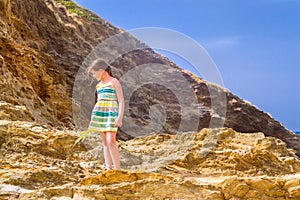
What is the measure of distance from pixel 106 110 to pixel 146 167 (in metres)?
3.23

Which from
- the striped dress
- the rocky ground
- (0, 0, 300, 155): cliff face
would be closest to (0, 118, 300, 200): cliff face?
the rocky ground

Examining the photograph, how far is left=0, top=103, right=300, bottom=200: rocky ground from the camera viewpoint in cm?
538

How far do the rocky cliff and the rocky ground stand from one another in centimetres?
1

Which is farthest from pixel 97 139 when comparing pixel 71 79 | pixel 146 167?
pixel 71 79

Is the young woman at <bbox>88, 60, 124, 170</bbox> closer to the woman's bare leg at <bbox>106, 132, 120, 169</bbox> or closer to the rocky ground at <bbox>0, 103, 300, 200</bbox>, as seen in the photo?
the woman's bare leg at <bbox>106, 132, 120, 169</bbox>

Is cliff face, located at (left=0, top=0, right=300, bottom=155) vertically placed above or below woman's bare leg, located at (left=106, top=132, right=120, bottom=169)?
above

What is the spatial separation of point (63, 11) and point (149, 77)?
7310mm

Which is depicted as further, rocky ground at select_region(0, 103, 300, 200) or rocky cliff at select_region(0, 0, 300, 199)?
rocky cliff at select_region(0, 0, 300, 199)

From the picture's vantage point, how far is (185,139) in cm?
1287

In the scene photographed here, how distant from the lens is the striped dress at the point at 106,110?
6.29m

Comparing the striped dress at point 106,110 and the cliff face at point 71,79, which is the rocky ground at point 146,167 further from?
the cliff face at point 71,79

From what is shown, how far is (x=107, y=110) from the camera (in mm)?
6320

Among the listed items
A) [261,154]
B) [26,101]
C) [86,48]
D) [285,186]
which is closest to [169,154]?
[261,154]

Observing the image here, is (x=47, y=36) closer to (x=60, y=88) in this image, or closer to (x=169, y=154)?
(x=60, y=88)
